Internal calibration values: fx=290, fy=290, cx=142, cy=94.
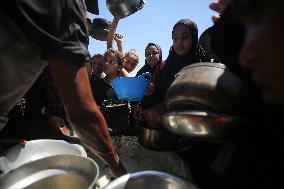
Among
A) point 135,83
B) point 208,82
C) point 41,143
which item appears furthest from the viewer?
point 135,83

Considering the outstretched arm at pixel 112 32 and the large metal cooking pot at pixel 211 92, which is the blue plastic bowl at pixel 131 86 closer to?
the large metal cooking pot at pixel 211 92

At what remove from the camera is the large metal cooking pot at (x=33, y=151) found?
127 cm

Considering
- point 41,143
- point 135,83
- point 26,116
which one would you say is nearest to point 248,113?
point 41,143

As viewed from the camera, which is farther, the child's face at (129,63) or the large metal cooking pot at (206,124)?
the child's face at (129,63)

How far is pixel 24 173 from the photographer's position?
1082 millimetres

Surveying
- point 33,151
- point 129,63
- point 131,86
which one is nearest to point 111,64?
point 129,63

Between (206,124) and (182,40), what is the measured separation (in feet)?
6.18

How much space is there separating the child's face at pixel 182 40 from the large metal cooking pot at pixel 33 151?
62.0 inches

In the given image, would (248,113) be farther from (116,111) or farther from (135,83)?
(116,111)

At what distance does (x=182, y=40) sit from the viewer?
8.83 feet

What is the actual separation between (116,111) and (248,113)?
185cm

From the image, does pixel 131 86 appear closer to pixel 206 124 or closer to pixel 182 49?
pixel 182 49

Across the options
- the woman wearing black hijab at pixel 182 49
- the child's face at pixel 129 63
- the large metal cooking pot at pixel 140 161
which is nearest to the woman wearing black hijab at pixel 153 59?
the child's face at pixel 129 63

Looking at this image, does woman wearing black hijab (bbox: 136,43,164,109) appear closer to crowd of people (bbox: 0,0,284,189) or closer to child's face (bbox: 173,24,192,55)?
child's face (bbox: 173,24,192,55)
